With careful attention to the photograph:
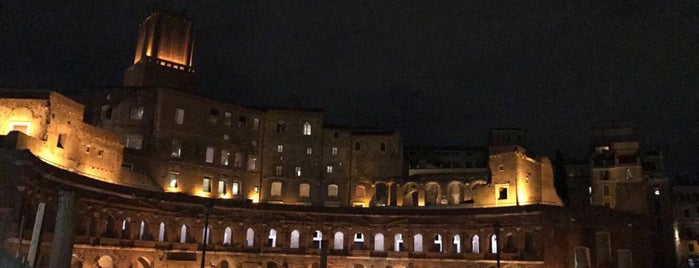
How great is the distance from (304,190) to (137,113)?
70.6 ft

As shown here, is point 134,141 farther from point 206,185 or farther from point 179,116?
point 206,185

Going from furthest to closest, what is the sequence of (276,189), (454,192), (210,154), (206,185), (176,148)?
(454,192) < (276,189) < (210,154) < (206,185) < (176,148)

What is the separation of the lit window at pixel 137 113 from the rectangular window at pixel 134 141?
85.1 inches

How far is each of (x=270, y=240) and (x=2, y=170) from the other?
30838 mm

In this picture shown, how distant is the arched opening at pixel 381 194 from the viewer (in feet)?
261

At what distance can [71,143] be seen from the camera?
6022 cm

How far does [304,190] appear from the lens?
260 feet

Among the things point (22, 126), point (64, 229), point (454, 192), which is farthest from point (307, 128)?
point (64, 229)

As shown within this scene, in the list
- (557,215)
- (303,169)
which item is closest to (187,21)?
(303,169)

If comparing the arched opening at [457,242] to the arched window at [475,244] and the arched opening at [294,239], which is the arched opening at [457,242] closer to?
the arched window at [475,244]

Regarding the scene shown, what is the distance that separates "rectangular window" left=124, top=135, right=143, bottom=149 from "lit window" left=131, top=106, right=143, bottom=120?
2.16 metres

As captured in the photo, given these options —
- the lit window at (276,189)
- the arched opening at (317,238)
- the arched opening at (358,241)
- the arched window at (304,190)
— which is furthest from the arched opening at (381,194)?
the lit window at (276,189)

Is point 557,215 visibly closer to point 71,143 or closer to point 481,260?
point 481,260

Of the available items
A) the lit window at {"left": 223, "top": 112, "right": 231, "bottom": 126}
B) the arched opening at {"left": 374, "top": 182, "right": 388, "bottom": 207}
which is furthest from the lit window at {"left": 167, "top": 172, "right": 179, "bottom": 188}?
the arched opening at {"left": 374, "top": 182, "right": 388, "bottom": 207}
